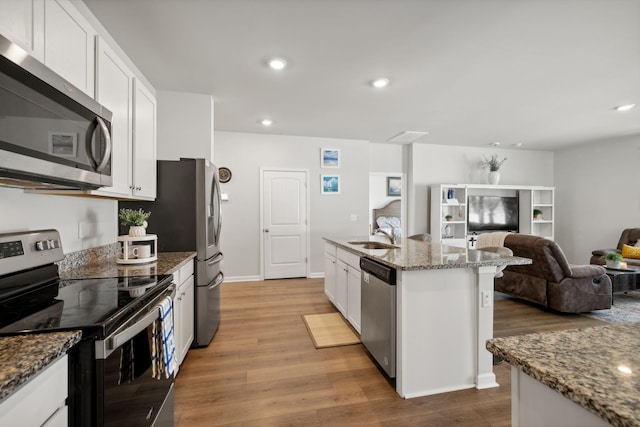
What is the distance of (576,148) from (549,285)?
181 inches

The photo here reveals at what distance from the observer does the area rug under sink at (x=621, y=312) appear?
323cm

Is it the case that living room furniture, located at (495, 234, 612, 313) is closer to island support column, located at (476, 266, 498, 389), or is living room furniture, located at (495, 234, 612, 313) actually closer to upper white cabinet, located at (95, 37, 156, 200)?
island support column, located at (476, 266, 498, 389)

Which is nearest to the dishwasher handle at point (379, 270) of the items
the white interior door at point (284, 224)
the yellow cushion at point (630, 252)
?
the white interior door at point (284, 224)

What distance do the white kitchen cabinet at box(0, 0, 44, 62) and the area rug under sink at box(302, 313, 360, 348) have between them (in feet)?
8.77

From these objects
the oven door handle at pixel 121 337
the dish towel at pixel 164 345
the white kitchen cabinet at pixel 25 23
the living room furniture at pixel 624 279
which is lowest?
the living room furniture at pixel 624 279

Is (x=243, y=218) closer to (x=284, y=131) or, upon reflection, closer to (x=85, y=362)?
(x=284, y=131)

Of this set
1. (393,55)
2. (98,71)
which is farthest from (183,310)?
(393,55)

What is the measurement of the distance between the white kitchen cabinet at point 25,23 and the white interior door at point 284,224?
3.93 meters

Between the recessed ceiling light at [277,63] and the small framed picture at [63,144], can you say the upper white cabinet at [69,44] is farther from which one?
the recessed ceiling light at [277,63]

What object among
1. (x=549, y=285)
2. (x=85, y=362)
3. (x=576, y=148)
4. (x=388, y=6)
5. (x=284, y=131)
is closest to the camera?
(x=85, y=362)

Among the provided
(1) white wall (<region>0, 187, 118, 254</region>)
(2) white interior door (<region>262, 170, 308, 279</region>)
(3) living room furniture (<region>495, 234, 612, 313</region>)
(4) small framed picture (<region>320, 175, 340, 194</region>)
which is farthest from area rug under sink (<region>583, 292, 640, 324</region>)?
(1) white wall (<region>0, 187, 118, 254</region>)

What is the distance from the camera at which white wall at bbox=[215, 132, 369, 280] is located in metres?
4.98

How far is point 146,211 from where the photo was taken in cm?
253

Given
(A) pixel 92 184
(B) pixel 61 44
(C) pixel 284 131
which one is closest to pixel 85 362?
(A) pixel 92 184
